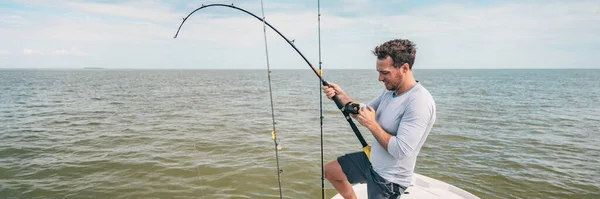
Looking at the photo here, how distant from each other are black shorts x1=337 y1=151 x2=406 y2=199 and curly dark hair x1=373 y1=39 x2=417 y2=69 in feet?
3.24

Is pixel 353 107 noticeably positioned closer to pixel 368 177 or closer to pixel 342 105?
pixel 342 105

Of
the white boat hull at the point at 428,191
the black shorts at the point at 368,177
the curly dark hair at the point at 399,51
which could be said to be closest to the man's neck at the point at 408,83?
the curly dark hair at the point at 399,51

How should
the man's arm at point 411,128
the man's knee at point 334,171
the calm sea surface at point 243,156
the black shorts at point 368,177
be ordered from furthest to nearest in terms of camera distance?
the calm sea surface at point 243,156, the man's knee at point 334,171, the black shorts at point 368,177, the man's arm at point 411,128

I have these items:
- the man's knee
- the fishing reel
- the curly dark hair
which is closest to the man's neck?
the curly dark hair

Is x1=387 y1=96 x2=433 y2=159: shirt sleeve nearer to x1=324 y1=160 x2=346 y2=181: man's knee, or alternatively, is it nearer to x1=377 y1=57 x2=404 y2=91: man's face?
x1=377 y1=57 x2=404 y2=91: man's face

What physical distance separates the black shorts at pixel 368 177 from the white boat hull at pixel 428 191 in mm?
1218

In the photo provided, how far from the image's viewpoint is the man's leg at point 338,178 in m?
3.46

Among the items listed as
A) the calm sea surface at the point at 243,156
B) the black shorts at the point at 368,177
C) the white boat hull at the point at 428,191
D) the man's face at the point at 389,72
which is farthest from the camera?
the calm sea surface at the point at 243,156

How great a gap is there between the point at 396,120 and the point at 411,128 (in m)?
0.20

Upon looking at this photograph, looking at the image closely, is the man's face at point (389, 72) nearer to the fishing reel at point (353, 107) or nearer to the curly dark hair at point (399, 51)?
the curly dark hair at point (399, 51)

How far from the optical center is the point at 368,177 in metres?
3.03

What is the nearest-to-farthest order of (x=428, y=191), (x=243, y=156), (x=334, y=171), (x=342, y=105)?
(x=342, y=105) < (x=334, y=171) < (x=428, y=191) < (x=243, y=156)

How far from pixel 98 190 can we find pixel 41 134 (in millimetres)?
7197

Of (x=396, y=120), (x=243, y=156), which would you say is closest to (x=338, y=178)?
(x=396, y=120)
